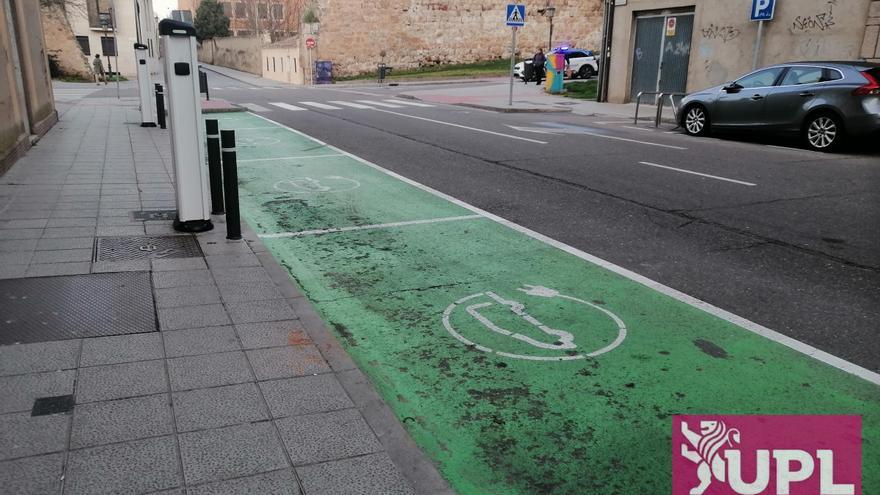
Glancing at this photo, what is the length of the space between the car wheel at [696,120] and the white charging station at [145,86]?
13253 mm

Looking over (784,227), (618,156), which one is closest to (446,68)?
(618,156)

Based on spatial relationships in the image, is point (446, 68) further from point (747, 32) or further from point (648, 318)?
point (648, 318)

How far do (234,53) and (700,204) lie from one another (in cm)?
7132

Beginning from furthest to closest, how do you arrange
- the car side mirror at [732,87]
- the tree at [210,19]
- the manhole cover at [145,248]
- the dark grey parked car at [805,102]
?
the tree at [210,19] → the car side mirror at [732,87] → the dark grey parked car at [805,102] → the manhole cover at [145,248]

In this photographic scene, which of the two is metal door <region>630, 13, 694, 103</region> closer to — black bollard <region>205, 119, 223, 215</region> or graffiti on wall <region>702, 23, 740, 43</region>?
graffiti on wall <region>702, 23, 740, 43</region>

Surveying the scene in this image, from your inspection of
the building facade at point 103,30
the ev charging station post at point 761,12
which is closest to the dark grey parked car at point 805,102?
the ev charging station post at point 761,12

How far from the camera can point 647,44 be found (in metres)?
23.0

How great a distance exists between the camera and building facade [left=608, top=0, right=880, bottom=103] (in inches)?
653

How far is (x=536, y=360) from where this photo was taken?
13.8 feet

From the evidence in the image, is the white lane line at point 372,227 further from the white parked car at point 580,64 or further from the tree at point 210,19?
the tree at point 210,19

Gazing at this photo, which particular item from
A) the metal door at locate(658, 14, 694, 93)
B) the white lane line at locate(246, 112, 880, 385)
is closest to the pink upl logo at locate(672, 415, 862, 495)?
the white lane line at locate(246, 112, 880, 385)

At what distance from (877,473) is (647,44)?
72.8ft

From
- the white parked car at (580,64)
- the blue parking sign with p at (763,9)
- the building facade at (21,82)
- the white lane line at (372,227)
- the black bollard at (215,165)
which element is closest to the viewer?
the black bollard at (215,165)

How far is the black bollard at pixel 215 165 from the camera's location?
6785 mm
